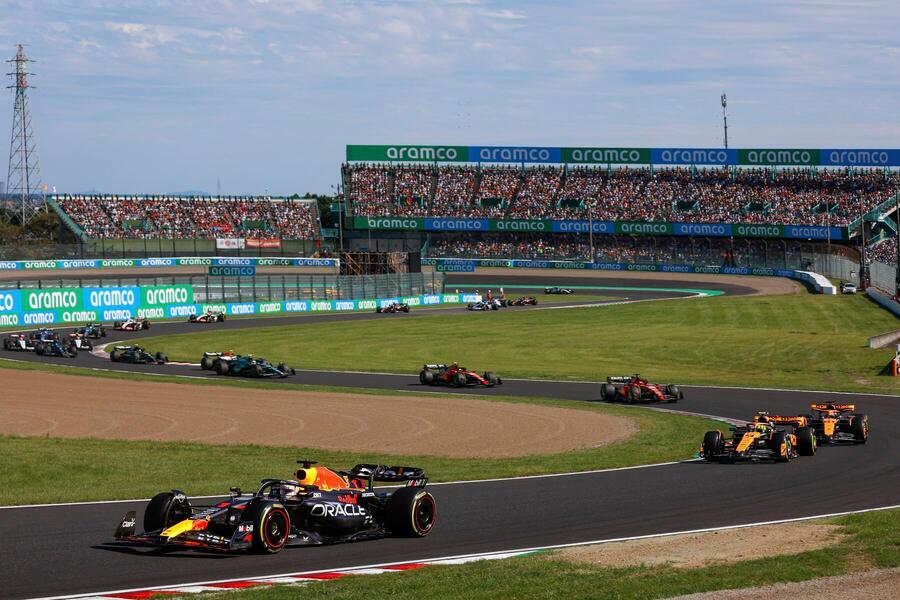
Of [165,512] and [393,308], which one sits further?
[393,308]

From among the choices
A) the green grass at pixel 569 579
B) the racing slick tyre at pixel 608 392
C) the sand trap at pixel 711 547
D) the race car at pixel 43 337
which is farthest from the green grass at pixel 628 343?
the green grass at pixel 569 579

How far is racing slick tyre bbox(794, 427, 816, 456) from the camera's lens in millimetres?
24203

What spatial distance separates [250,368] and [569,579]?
32.9m

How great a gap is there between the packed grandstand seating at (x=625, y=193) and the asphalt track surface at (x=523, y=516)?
96.7 m

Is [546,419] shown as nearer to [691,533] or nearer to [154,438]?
[154,438]

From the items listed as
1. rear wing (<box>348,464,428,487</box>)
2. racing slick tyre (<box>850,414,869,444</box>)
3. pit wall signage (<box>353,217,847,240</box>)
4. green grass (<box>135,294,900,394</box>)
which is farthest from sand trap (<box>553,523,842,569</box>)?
pit wall signage (<box>353,217,847,240</box>)

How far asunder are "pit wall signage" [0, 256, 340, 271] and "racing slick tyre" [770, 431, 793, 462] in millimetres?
76293

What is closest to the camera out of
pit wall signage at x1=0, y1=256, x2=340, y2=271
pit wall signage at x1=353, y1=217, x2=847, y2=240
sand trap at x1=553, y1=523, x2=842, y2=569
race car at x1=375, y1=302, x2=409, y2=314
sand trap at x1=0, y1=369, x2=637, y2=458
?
sand trap at x1=553, y1=523, x2=842, y2=569

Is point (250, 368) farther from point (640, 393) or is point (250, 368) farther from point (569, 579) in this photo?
point (569, 579)

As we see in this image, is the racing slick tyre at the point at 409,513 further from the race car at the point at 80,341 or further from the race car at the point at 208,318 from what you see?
the race car at the point at 208,318

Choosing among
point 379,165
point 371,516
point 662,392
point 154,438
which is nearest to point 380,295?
point 379,165

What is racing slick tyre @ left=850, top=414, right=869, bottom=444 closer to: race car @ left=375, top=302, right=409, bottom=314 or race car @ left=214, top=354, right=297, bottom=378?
race car @ left=214, top=354, right=297, bottom=378

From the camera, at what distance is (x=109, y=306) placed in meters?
71.6

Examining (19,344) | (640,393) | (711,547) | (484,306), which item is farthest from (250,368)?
(484,306)
